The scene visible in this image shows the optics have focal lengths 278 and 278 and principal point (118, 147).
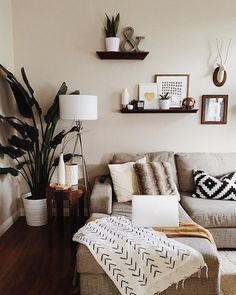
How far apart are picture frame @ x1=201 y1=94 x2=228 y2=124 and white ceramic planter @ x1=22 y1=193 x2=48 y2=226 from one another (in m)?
2.15

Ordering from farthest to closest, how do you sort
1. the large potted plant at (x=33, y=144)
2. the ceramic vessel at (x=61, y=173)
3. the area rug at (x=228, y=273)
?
the large potted plant at (x=33, y=144) → the ceramic vessel at (x=61, y=173) → the area rug at (x=228, y=273)

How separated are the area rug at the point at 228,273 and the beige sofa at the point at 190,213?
9 cm

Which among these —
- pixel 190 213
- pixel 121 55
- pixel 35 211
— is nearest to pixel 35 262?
pixel 35 211

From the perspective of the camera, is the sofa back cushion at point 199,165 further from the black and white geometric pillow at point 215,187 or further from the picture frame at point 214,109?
the picture frame at point 214,109

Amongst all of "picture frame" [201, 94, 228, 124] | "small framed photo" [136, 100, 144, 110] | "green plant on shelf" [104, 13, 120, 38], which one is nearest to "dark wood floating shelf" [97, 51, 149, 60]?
"green plant on shelf" [104, 13, 120, 38]

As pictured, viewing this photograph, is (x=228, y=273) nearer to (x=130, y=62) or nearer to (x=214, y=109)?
(x=214, y=109)

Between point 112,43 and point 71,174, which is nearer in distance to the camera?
point 71,174

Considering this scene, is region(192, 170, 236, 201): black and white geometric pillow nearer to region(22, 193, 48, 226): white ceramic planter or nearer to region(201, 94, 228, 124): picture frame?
region(201, 94, 228, 124): picture frame

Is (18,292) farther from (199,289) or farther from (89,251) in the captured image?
(199,289)

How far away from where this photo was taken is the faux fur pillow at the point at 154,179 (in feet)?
8.97

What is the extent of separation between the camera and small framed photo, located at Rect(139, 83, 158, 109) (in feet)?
10.8

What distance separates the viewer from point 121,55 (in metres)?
3.17

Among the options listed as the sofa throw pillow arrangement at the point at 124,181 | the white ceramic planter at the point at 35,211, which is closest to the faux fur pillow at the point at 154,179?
the sofa throw pillow arrangement at the point at 124,181

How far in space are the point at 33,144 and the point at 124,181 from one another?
1087 mm
